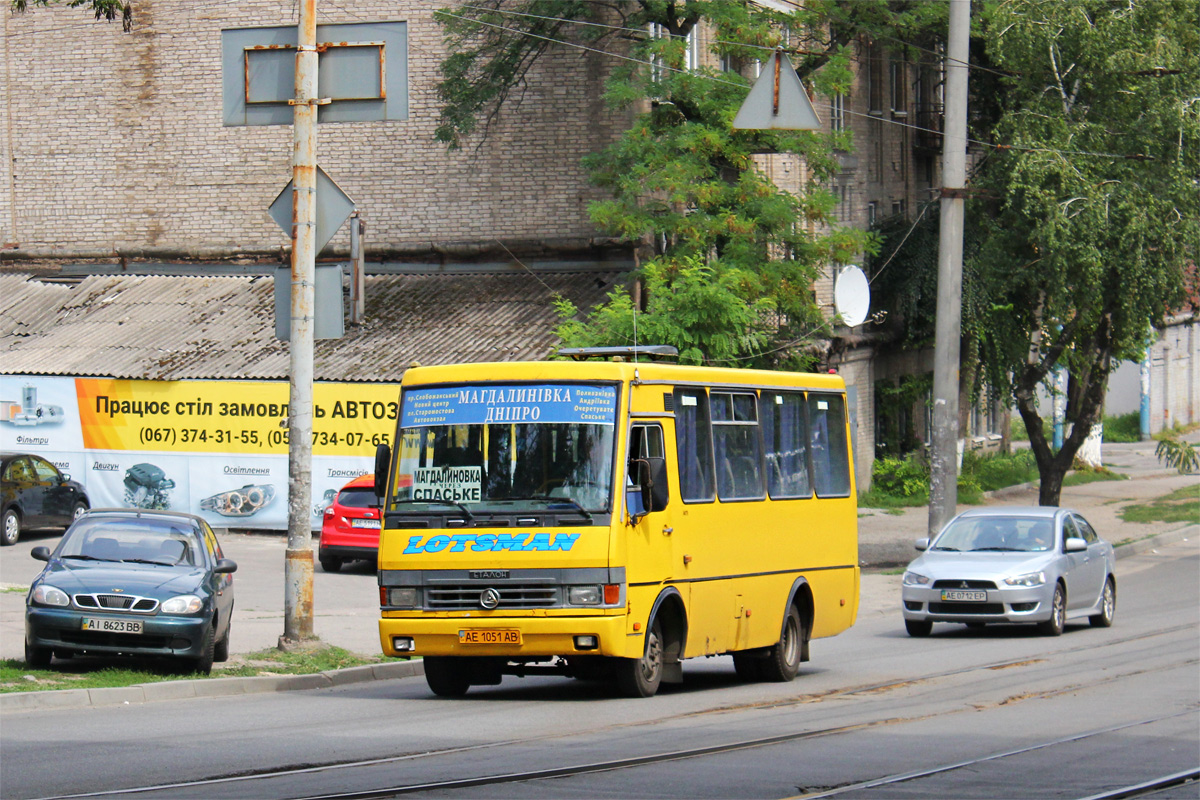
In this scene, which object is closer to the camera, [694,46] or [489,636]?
[489,636]

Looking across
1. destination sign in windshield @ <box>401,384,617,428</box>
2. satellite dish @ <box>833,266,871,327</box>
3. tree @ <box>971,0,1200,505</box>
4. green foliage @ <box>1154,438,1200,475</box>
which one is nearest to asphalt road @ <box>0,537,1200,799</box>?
destination sign in windshield @ <box>401,384,617,428</box>

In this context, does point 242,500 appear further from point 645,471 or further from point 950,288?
point 645,471

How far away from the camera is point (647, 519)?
12.2m

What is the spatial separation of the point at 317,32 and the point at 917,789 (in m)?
10.5

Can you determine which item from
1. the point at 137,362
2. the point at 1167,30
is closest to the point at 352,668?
the point at 137,362

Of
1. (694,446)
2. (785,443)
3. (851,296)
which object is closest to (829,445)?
(785,443)

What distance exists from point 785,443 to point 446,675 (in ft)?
13.5

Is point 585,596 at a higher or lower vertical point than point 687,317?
lower

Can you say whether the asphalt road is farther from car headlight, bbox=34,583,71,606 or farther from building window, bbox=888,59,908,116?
building window, bbox=888,59,908,116

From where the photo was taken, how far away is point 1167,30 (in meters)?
27.4

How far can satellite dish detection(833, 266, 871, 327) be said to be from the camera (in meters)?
27.1

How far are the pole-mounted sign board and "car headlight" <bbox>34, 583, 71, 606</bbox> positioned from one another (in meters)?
5.07

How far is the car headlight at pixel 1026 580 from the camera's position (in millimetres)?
18297

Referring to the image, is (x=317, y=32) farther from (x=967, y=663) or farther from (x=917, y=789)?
(x=917, y=789)
